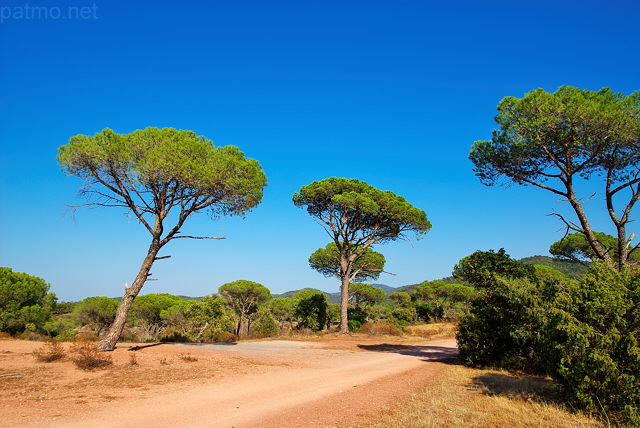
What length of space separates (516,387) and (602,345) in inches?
108

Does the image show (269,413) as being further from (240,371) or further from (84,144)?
(84,144)

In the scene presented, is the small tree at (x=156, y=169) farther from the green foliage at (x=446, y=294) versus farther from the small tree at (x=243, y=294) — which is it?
the green foliage at (x=446, y=294)

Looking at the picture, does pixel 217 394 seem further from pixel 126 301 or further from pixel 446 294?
pixel 446 294

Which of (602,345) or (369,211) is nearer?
(602,345)

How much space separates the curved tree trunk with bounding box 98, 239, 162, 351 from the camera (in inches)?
432

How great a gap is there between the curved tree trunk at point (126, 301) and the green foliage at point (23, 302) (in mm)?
12244

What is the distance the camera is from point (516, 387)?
287 inches

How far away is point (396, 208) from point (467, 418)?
18714mm

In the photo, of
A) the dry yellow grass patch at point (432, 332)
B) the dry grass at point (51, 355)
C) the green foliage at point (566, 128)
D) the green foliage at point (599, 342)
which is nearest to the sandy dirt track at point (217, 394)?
the dry grass at point (51, 355)

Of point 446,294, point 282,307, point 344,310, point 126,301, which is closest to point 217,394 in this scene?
point 126,301

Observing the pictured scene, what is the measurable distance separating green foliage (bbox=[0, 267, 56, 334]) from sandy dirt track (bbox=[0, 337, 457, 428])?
1331 centimetres

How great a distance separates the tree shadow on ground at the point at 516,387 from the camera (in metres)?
6.33

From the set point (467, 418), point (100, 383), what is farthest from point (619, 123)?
point (100, 383)

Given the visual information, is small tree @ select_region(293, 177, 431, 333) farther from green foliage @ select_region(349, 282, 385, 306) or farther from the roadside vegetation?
green foliage @ select_region(349, 282, 385, 306)
